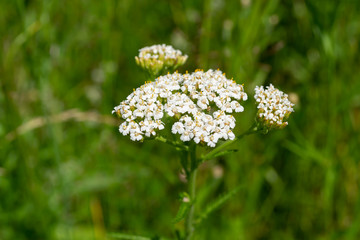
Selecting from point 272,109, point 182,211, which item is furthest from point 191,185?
point 272,109

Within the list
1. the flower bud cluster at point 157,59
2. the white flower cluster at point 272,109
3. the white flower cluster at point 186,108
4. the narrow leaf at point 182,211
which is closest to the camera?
the narrow leaf at point 182,211

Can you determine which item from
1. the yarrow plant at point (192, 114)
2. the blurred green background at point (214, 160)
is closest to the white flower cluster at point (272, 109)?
the yarrow plant at point (192, 114)

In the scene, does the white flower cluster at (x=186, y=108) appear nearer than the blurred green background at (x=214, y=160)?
Yes

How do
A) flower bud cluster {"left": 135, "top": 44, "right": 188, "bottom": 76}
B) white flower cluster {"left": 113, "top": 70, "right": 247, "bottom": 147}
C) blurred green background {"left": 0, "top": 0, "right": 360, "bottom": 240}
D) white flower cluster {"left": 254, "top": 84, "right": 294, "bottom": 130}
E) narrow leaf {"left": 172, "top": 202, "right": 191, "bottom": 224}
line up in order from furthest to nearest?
blurred green background {"left": 0, "top": 0, "right": 360, "bottom": 240}
flower bud cluster {"left": 135, "top": 44, "right": 188, "bottom": 76}
white flower cluster {"left": 254, "top": 84, "right": 294, "bottom": 130}
white flower cluster {"left": 113, "top": 70, "right": 247, "bottom": 147}
narrow leaf {"left": 172, "top": 202, "right": 191, "bottom": 224}

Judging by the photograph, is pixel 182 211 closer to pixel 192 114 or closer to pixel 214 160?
pixel 192 114

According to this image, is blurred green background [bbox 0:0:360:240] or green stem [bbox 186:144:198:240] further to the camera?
blurred green background [bbox 0:0:360:240]

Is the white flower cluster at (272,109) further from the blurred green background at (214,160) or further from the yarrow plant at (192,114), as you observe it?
the blurred green background at (214,160)

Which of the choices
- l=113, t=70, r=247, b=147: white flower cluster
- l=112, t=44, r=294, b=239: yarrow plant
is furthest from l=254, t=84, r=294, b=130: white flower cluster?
l=113, t=70, r=247, b=147: white flower cluster

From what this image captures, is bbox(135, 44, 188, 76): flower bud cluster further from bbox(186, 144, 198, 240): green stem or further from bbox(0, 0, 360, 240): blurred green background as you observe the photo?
bbox(0, 0, 360, 240): blurred green background
